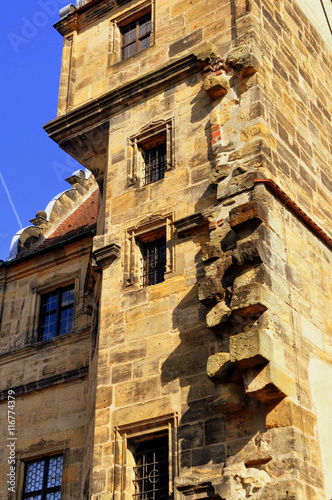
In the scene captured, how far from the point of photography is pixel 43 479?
15.2 metres

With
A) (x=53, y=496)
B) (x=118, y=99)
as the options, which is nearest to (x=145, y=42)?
(x=118, y=99)

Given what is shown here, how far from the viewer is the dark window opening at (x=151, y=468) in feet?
34.4

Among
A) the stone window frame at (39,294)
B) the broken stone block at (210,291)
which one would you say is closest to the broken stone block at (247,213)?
the broken stone block at (210,291)

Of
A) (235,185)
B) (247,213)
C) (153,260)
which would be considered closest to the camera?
(247,213)

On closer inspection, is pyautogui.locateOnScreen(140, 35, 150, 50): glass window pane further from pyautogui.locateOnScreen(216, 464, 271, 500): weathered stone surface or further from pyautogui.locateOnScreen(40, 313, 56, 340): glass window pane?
pyautogui.locateOnScreen(216, 464, 271, 500): weathered stone surface

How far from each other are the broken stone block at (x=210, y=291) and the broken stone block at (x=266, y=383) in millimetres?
1157

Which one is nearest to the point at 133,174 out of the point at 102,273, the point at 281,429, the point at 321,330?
the point at 102,273

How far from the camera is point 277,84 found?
42.2ft

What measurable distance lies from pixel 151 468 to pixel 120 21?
843cm

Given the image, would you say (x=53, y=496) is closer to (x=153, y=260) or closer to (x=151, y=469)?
(x=151, y=469)

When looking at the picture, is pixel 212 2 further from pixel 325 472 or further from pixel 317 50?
pixel 325 472

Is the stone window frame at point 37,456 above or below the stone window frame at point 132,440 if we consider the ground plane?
above

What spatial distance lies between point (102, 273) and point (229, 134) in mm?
2770

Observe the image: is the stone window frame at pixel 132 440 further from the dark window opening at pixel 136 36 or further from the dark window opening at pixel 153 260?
the dark window opening at pixel 136 36
